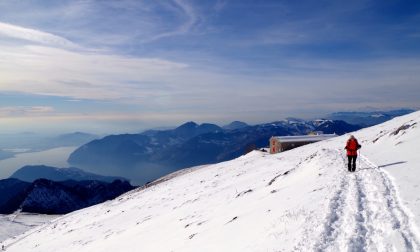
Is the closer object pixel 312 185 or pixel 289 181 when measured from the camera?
pixel 312 185

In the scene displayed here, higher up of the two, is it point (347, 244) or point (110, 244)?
point (347, 244)

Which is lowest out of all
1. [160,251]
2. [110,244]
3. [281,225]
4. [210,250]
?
[110,244]

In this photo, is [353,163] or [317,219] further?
[353,163]

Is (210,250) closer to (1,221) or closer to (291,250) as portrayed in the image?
(291,250)

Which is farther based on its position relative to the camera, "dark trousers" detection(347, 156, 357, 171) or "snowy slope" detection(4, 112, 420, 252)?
"dark trousers" detection(347, 156, 357, 171)

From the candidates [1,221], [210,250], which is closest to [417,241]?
[210,250]

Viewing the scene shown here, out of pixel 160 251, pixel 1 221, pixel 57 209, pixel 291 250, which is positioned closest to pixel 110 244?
pixel 160 251

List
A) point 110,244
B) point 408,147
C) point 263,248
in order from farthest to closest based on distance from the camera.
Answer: point 408,147 → point 110,244 → point 263,248

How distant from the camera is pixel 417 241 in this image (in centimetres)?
1077

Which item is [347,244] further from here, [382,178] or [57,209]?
[57,209]

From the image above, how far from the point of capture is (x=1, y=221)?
96500 millimetres

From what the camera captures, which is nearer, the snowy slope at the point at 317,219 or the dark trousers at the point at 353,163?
the snowy slope at the point at 317,219

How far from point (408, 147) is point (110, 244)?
25.2m

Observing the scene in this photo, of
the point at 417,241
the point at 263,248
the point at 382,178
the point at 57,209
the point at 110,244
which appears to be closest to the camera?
the point at 417,241
